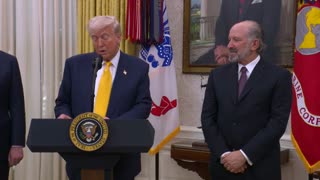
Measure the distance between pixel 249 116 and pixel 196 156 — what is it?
123 cm

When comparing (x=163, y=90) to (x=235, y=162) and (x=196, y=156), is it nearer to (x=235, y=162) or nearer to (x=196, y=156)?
(x=196, y=156)

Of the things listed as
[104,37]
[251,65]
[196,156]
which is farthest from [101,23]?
[196,156]

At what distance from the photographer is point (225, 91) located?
259 centimetres

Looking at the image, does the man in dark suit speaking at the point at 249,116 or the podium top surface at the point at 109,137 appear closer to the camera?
the podium top surface at the point at 109,137

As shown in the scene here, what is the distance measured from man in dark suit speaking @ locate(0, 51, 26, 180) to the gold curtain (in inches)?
61.2

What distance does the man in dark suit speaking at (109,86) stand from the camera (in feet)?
7.75

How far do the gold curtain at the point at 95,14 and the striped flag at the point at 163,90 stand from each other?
0.20 metres

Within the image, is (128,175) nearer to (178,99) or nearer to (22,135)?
(22,135)

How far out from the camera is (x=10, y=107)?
2686 mm

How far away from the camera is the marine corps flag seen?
128 inches

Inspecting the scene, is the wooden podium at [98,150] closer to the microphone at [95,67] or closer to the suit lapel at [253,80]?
the microphone at [95,67]

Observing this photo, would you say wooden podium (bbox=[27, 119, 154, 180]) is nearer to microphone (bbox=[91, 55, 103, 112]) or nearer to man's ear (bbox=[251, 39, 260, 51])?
microphone (bbox=[91, 55, 103, 112])

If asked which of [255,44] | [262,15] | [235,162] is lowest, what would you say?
[235,162]

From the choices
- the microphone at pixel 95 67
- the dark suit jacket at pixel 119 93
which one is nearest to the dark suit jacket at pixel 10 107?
the dark suit jacket at pixel 119 93
